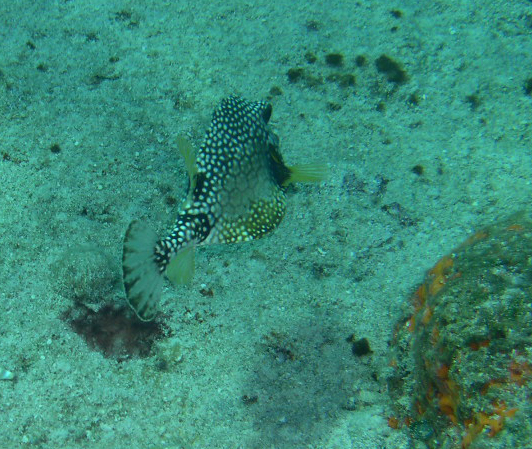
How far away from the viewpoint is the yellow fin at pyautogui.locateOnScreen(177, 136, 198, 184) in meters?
3.95

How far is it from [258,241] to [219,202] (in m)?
1.19

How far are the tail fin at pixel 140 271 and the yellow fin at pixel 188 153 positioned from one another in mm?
797

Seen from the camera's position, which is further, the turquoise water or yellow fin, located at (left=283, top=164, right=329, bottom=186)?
yellow fin, located at (left=283, top=164, right=329, bottom=186)

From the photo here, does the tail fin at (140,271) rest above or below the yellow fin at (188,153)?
below

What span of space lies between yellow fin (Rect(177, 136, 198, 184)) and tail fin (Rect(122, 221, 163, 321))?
2.62 feet

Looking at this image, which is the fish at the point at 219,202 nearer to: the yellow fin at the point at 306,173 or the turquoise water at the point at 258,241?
the yellow fin at the point at 306,173

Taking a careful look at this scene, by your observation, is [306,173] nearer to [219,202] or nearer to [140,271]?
[219,202]

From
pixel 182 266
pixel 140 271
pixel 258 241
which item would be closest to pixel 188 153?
pixel 182 266

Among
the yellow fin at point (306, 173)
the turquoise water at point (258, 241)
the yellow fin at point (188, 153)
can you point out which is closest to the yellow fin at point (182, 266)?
the turquoise water at point (258, 241)

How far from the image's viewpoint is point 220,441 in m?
3.78

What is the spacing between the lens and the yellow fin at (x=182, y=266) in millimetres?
3859

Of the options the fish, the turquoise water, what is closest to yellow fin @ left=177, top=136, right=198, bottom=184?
the fish

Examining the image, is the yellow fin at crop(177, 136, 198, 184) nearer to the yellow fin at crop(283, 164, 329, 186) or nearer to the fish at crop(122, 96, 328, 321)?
the fish at crop(122, 96, 328, 321)

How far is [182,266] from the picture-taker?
154 inches
